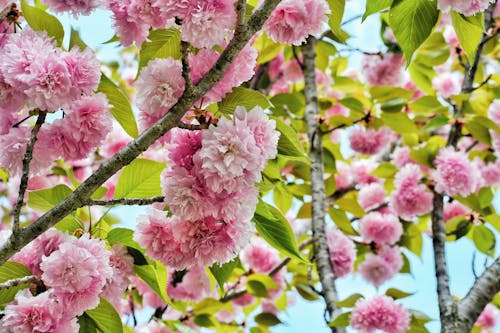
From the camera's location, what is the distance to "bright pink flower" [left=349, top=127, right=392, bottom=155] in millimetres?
2748

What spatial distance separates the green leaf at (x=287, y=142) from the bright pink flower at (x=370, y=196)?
5.69 ft

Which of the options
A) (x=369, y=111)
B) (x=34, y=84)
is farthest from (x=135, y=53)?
(x=34, y=84)

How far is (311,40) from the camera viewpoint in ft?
7.75

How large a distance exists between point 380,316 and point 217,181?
1.22 m

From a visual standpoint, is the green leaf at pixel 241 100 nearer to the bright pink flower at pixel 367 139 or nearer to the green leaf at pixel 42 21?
the green leaf at pixel 42 21

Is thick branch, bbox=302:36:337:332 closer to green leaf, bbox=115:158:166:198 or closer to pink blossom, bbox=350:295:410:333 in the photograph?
pink blossom, bbox=350:295:410:333

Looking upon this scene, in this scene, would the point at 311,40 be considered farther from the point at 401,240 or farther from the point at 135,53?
the point at 135,53

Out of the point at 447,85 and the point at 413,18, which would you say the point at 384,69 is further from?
the point at 413,18

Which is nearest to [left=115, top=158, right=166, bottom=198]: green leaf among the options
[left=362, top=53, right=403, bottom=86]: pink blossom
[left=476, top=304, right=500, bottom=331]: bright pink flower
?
[left=362, top=53, right=403, bottom=86]: pink blossom

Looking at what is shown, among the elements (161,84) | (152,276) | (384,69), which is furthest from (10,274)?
(384,69)

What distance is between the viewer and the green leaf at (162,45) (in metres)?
1.15

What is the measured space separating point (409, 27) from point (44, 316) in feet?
3.10

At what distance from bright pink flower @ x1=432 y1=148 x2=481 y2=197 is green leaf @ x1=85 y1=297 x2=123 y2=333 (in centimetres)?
145

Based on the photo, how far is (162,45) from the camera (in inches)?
45.8
